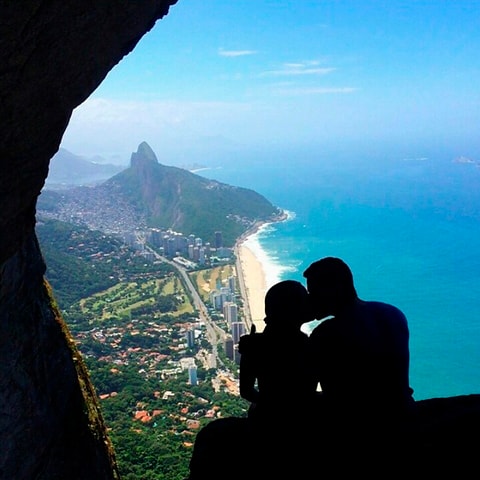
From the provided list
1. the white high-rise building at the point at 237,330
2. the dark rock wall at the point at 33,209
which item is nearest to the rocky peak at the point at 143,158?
the white high-rise building at the point at 237,330

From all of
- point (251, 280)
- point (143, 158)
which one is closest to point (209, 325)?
point (251, 280)

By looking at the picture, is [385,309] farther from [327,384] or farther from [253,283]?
[253,283]

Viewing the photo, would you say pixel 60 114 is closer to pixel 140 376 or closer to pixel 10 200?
pixel 10 200

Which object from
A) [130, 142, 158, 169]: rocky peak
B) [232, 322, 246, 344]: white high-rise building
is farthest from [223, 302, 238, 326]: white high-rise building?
[130, 142, 158, 169]: rocky peak

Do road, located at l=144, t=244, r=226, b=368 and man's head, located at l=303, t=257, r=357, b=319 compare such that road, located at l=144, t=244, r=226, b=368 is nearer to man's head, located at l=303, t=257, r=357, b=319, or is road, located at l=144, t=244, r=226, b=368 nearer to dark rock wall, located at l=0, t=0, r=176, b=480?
dark rock wall, located at l=0, t=0, r=176, b=480

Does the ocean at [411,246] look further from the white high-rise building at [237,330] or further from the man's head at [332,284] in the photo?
the man's head at [332,284]

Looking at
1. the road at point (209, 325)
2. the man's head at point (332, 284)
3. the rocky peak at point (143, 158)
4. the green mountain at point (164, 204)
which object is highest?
the rocky peak at point (143, 158)
